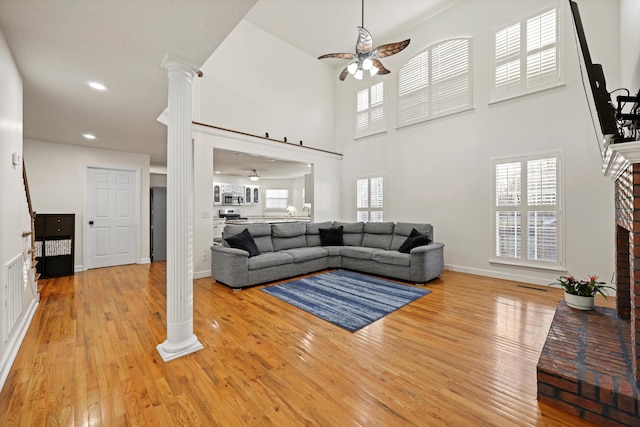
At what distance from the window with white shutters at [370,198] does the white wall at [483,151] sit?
19 cm

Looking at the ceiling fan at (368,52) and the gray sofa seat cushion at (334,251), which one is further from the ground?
the ceiling fan at (368,52)

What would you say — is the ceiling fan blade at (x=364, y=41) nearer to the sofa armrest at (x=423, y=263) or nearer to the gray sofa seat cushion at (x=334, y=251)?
the sofa armrest at (x=423, y=263)

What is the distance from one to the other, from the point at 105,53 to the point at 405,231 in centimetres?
486

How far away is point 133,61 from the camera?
2.34 meters

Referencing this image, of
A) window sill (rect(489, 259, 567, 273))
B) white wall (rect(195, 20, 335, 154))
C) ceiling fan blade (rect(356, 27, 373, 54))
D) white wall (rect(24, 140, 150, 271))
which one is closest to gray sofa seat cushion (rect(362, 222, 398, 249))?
window sill (rect(489, 259, 567, 273))

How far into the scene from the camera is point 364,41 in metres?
3.88

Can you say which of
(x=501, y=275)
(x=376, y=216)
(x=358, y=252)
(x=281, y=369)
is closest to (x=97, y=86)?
(x=281, y=369)

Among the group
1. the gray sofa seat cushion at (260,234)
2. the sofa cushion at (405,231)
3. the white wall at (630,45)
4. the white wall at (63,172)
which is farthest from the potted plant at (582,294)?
the white wall at (63,172)

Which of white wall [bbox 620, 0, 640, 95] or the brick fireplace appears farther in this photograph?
white wall [bbox 620, 0, 640, 95]

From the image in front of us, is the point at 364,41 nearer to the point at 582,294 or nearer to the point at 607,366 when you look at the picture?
the point at 582,294

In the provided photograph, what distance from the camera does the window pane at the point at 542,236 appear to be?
416 cm

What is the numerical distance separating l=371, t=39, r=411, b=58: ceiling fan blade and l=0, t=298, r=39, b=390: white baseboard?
5030 millimetres

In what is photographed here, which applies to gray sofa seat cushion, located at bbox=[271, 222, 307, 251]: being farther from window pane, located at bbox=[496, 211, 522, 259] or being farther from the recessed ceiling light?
window pane, located at bbox=[496, 211, 522, 259]

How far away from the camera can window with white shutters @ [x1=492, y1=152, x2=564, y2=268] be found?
4.14m
